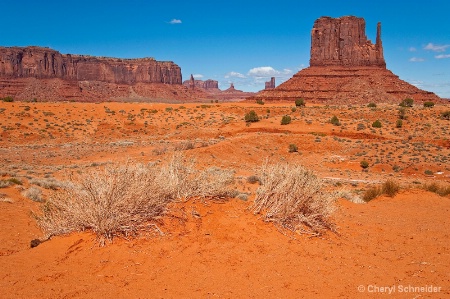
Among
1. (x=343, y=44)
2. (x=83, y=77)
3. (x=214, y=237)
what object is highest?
(x=343, y=44)

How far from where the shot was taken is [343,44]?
287 feet

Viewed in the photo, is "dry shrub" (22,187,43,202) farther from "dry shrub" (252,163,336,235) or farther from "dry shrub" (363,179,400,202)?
"dry shrub" (363,179,400,202)

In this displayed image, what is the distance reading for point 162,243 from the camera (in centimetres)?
601

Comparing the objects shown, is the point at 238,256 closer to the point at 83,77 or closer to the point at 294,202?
the point at 294,202

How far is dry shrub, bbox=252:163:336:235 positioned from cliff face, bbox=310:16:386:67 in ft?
282

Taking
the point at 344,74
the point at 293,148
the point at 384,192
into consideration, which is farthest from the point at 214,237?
the point at 344,74

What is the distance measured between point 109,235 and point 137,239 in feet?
1.50

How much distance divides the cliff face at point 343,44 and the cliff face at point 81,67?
78.7 metres

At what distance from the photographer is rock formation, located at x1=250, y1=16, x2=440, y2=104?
235 feet

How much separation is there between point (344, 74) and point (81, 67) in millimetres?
97326

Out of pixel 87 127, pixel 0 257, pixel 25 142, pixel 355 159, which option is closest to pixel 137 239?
pixel 0 257

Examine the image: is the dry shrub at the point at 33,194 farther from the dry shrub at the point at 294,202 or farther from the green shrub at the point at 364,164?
the green shrub at the point at 364,164

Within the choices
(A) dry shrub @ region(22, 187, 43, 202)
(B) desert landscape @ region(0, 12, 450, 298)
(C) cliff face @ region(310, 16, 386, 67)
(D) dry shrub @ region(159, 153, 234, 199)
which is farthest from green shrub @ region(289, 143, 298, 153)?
(C) cliff face @ region(310, 16, 386, 67)

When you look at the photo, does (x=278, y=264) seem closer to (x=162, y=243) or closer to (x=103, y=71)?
(x=162, y=243)
